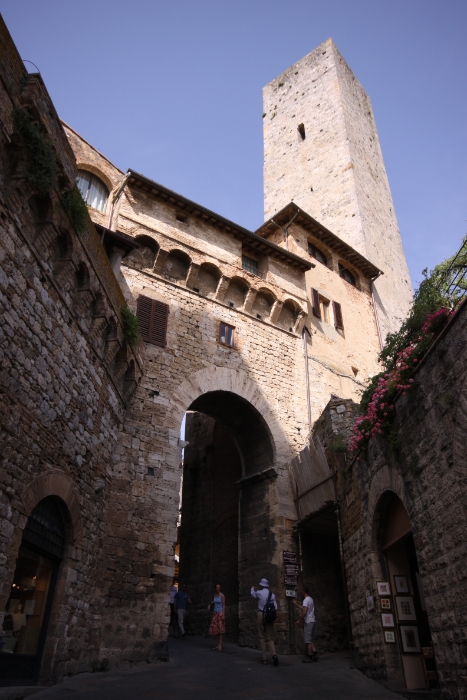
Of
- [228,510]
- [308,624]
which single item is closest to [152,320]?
[228,510]

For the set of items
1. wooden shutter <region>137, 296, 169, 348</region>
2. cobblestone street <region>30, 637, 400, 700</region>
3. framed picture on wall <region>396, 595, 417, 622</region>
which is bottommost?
cobblestone street <region>30, 637, 400, 700</region>

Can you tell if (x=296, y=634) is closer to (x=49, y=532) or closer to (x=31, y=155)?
(x=49, y=532)

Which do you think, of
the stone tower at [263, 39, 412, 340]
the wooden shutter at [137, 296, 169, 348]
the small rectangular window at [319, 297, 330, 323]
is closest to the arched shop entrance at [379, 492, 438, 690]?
the wooden shutter at [137, 296, 169, 348]

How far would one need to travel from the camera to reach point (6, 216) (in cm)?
650

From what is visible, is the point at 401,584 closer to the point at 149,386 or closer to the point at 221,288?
the point at 149,386

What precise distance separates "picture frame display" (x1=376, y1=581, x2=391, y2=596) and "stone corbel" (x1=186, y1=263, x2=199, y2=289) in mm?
9317

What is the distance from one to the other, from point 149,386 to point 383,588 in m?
6.86

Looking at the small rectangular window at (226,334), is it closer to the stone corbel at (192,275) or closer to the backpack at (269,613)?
the stone corbel at (192,275)

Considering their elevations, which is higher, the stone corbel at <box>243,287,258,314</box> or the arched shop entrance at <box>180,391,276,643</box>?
the stone corbel at <box>243,287,258,314</box>

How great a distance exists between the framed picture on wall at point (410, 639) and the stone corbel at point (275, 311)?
10.1m

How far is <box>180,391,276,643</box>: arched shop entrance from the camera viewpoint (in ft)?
45.9

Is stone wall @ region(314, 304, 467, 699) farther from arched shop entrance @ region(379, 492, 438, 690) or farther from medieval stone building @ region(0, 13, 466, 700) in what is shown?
medieval stone building @ region(0, 13, 466, 700)

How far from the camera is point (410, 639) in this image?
7.89m

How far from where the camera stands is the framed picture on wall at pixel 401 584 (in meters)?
8.29
